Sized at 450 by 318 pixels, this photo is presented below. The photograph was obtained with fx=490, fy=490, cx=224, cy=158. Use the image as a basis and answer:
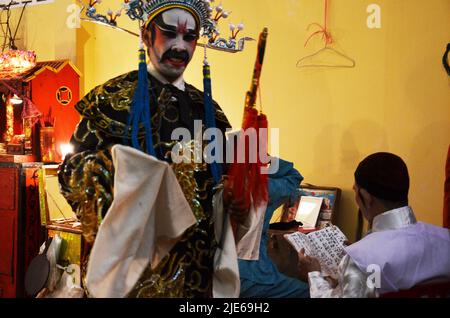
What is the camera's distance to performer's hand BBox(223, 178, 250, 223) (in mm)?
1408

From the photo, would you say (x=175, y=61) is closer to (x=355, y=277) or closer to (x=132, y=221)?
(x=132, y=221)

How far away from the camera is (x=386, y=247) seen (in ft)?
4.66

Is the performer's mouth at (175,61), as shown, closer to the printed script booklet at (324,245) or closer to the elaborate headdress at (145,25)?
the elaborate headdress at (145,25)

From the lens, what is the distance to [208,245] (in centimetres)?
147

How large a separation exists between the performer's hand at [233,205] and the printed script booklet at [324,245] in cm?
55

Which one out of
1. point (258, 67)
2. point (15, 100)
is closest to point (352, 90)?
point (258, 67)

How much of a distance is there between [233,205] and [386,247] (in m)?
0.46

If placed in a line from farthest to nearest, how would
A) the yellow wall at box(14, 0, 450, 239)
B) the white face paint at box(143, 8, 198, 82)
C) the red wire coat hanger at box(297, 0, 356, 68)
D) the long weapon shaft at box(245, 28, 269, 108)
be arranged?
the red wire coat hanger at box(297, 0, 356, 68), the yellow wall at box(14, 0, 450, 239), the white face paint at box(143, 8, 198, 82), the long weapon shaft at box(245, 28, 269, 108)

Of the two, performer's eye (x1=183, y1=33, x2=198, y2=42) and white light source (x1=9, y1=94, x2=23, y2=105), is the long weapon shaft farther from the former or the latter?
white light source (x1=9, y1=94, x2=23, y2=105)

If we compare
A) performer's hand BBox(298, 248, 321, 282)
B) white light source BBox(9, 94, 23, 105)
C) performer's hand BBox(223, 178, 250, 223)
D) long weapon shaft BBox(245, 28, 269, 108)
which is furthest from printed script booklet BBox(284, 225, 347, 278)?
white light source BBox(9, 94, 23, 105)

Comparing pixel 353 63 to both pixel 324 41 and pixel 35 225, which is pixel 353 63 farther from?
pixel 35 225

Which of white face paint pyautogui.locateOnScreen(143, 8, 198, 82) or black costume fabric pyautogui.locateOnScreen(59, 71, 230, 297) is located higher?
white face paint pyautogui.locateOnScreen(143, 8, 198, 82)

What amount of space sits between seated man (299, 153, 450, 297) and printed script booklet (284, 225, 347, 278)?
389mm

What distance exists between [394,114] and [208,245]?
4.70 ft
